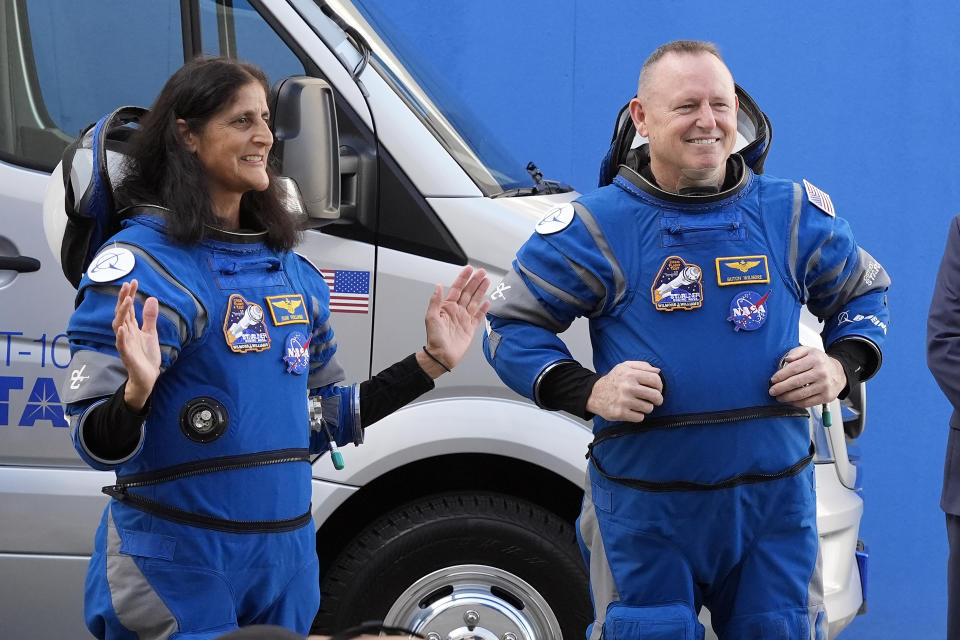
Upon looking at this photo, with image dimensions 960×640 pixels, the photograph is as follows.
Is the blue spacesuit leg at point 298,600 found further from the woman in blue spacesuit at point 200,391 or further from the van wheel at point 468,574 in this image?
the van wheel at point 468,574

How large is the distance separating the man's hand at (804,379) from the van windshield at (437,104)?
1.46 meters

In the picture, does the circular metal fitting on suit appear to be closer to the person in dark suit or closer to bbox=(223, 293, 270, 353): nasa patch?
bbox=(223, 293, 270, 353): nasa patch

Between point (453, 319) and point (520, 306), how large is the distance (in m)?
0.20

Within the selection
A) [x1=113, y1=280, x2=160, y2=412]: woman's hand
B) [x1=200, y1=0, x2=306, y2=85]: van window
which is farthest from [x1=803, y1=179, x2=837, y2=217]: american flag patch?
[x1=200, y1=0, x2=306, y2=85]: van window

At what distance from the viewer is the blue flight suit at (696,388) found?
2590 millimetres

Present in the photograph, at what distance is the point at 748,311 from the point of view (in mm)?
2602

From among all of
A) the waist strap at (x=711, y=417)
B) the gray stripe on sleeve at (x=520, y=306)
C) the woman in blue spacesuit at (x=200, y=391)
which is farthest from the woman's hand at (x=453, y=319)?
the waist strap at (x=711, y=417)

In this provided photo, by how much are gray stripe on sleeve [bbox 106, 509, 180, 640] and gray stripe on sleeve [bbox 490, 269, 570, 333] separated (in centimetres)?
90

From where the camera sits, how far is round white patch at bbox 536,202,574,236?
2.70 meters

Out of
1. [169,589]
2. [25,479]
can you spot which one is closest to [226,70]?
[169,589]

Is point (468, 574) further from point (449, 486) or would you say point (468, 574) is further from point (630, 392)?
point (630, 392)

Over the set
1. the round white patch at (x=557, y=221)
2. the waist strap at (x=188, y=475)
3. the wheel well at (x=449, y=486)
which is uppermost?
the round white patch at (x=557, y=221)

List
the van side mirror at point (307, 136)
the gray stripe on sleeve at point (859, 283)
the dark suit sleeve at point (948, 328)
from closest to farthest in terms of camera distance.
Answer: the gray stripe on sleeve at point (859, 283), the van side mirror at point (307, 136), the dark suit sleeve at point (948, 328)

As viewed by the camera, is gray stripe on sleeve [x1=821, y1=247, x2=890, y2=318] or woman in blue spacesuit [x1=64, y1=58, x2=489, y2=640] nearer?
woman in blue spacesuit [x1=64, y1=58, x2=489, y2=640]
